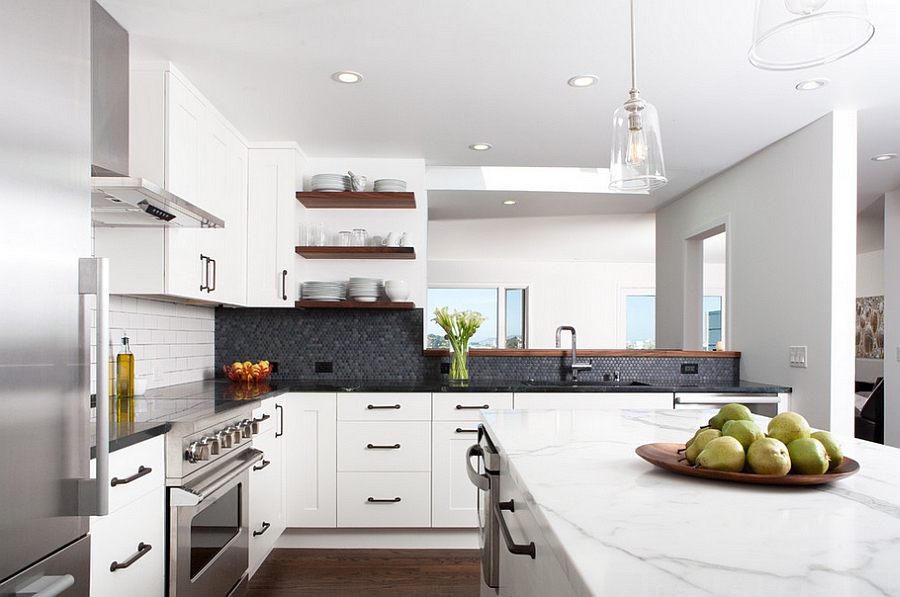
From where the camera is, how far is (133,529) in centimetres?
194

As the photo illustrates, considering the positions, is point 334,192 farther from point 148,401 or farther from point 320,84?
point 148,401

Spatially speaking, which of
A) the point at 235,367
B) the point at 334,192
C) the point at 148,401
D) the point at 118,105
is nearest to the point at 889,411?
the point at 334,192

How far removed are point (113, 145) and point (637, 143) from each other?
175 cm

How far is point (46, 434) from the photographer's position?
129 cm

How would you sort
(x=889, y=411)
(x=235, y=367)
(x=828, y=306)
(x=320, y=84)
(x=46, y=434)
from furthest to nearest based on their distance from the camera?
(x=889, y=411) → (x=235, y=367) → (x=828, y=306) → (x=320, y=84) → (x=46, y=434)

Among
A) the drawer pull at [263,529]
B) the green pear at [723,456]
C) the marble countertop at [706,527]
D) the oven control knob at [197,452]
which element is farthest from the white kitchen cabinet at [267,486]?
the green pear at [723,456]

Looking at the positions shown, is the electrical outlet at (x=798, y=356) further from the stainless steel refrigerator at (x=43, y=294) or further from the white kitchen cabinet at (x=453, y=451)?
the stainless steel refrigerator at (x=43, y=294)

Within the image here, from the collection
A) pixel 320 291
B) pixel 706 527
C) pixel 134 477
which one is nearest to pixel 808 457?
pixel 706 527

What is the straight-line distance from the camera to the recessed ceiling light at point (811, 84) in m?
3.01

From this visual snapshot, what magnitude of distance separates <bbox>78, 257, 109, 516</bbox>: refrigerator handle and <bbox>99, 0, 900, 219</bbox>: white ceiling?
134 cm

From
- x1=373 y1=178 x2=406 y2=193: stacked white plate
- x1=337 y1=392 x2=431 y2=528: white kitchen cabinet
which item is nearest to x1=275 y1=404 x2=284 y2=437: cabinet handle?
x1=337 y1=392 x2=431 y2=528: white kitchen cabinet

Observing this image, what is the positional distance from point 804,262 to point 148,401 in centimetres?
336

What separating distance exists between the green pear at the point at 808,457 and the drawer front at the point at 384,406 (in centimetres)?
261

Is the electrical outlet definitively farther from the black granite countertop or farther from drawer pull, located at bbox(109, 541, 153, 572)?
drawer pull, located at bbox(109, 541, 153, 572)
